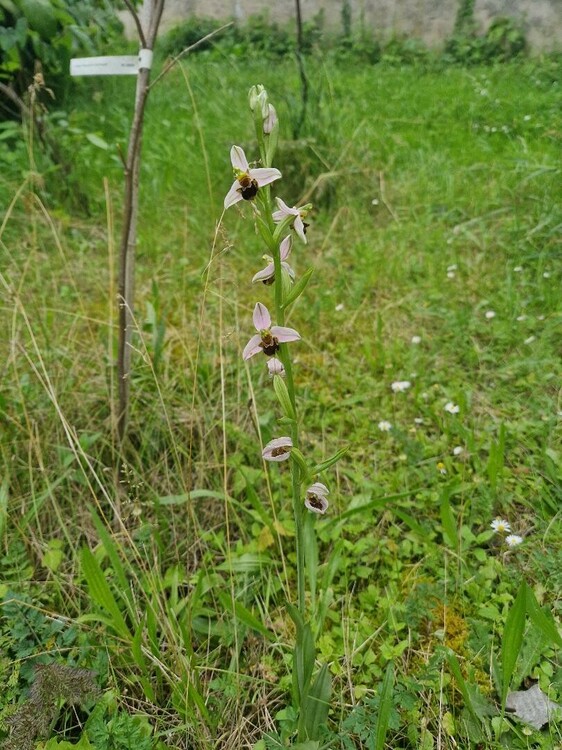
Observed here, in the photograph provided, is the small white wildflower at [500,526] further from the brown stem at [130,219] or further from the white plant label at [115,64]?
Answer: the white plant label at [115,64]

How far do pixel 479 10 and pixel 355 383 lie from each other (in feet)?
23.1

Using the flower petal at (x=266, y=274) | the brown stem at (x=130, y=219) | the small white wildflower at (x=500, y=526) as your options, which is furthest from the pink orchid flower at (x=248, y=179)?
the small white wildflower at (x=500, y=526)

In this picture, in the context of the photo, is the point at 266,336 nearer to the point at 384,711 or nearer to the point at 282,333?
the point at 282,333

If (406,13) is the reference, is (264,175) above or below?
below

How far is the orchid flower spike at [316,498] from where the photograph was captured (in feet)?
3.54

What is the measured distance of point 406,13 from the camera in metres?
7.57

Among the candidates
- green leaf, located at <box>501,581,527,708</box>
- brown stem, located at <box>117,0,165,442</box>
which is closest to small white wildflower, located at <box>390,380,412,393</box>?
brown stem, located at <box>117,0,165,442</box>

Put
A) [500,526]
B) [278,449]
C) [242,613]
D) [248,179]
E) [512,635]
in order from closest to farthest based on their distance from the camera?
[248,179] → [278,449] → [512,635] → [242,613] → [500,526]

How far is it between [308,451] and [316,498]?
0.94m

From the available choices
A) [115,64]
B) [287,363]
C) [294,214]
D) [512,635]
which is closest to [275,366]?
A: [287,363]

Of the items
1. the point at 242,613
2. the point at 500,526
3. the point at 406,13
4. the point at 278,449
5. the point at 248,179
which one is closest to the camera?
the point at 248,179

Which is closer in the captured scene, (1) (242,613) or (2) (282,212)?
(2) (282,212)

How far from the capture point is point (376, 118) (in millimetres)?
4750

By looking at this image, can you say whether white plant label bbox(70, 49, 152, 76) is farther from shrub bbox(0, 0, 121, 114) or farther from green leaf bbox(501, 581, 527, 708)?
green leaf bbox(501, 581, 527, 708)
